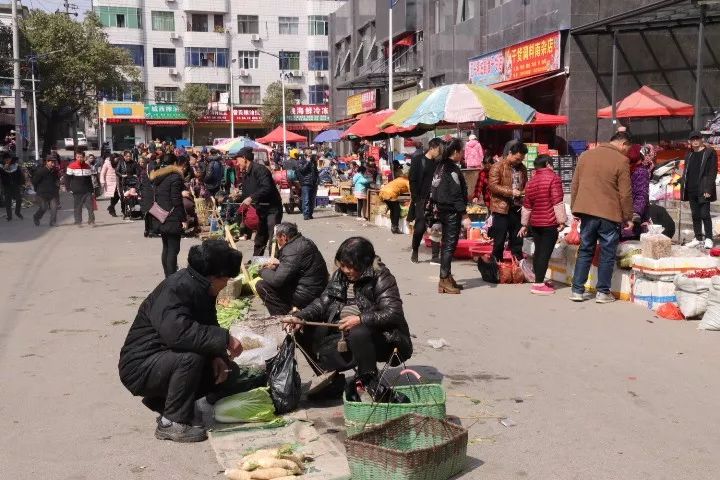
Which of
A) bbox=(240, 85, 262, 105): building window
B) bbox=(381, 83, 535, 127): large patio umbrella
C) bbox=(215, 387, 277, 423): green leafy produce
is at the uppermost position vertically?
bbox=(240, 85, 262, 105): building window

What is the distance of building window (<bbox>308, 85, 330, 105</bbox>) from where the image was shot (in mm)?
70125

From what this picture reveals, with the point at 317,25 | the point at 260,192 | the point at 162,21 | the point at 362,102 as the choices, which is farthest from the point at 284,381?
the point at 317,25

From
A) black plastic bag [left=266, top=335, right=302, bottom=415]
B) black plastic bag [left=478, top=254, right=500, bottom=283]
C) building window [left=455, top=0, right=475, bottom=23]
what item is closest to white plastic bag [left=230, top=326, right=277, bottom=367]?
black plastic bag [left=266, top=335, right=302, bottom=415]

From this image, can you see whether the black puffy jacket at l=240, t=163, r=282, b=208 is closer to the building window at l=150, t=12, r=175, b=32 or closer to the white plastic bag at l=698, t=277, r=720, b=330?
the white plastic bag at l=698, t=277, r=720, b=330

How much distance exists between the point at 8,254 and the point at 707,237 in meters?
11.7

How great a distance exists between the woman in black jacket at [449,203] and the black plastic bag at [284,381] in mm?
4516

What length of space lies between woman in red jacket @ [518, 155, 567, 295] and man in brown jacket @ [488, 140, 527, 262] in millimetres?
617

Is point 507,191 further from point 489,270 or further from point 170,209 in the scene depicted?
point 170,209

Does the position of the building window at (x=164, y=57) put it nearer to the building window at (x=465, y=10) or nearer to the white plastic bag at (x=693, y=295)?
the building window at (x=465, y=10)

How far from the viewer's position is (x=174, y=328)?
15.8ft

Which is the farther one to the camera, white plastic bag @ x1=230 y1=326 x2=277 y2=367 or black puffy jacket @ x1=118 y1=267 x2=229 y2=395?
white plastic bag @ x1=230 y1=326 x2=277 y2=367

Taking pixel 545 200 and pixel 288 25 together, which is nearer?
pixel 545 200

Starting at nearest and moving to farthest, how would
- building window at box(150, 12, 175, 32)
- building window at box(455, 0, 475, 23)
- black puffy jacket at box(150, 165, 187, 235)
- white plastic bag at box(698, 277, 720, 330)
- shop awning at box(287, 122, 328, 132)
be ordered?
white plastic bag at box(698, 277, 720, 330)
black puffy jacket at box(150, 165, 187, 235)
building window at box(455, 0, 475, 23)
shop awning at box(287, 122, 328, 132)
building window at box(150, 12, 175, 32)

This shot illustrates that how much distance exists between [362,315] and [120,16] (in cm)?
6636
